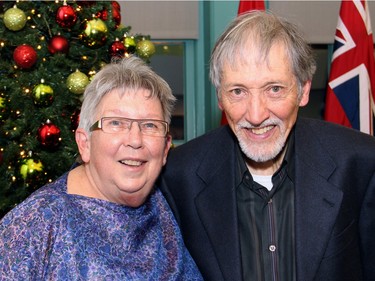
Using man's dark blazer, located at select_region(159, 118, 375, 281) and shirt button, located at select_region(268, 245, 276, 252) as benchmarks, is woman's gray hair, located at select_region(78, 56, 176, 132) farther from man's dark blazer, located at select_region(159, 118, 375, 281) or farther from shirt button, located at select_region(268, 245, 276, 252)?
shirt button, located at select_region(268, 245, 276, 252)

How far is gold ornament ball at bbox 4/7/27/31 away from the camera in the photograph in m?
3.13

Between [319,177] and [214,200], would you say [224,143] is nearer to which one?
[214,200]

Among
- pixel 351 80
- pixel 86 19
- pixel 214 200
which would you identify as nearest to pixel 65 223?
pixel 214 200

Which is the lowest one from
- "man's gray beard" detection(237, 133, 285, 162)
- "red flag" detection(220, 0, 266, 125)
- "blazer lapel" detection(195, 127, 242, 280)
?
"blazer lapel" detection(195, 127, 242, 280)

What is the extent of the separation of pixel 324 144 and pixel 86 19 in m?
1.65

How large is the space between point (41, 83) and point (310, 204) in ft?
5.38

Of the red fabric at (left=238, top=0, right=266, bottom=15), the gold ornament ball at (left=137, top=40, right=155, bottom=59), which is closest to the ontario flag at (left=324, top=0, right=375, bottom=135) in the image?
the red fabric at (left=238, top=0, right=266, bottom=15)

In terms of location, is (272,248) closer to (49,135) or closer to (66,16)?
(49,135)

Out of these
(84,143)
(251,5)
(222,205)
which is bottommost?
(222,205)

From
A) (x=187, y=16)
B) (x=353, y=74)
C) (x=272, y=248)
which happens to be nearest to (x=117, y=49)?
(x=272, y=248)

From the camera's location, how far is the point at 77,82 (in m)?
3.15

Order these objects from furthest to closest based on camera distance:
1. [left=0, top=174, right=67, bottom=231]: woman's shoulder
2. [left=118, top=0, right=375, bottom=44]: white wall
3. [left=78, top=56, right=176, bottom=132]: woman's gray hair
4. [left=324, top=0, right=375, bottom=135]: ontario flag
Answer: [left=118, top=0, right=375, bottom=44]: white wall
[left=324, top=0, right=375, bottom=135]: ontario flag
[left=78, top=56, right=176, bottom=132]: woman's gray hair
[left=0, top=174, right=67, bottom=231]: woman's shoulder

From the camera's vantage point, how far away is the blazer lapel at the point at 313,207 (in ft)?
6.85

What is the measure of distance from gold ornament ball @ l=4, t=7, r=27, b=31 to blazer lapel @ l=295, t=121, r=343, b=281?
1698 mm
